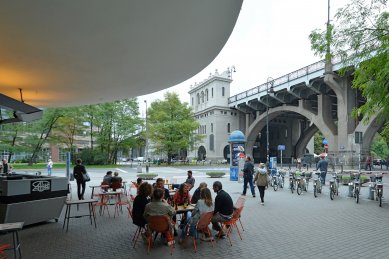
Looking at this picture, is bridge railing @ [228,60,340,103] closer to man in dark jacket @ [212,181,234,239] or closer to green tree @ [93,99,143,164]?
A: green tree @ [93,99,143,164]

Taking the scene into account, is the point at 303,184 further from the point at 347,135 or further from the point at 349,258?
the point at 347,135

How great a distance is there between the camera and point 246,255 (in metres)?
6.18

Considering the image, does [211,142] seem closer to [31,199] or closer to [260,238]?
[31,199]

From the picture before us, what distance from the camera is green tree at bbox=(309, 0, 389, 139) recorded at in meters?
10.1

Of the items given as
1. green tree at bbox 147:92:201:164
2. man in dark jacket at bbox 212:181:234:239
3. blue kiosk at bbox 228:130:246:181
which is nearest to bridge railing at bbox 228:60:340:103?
green tree at bbox 147:92:201:164

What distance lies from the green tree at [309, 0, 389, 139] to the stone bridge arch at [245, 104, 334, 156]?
34300 millimetres

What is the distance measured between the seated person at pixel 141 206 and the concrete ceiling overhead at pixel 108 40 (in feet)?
11.1

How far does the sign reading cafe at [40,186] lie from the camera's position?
819cm

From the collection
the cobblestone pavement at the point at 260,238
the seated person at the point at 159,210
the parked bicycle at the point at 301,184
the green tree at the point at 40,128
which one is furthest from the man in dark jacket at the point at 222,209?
the green tree at the point at 40,128

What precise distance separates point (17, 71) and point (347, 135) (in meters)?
38.6

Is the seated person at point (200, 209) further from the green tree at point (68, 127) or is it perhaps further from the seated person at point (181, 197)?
the green tree at point (68, 127)

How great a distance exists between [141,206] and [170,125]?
41.0 meters

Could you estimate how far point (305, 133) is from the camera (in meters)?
69.1

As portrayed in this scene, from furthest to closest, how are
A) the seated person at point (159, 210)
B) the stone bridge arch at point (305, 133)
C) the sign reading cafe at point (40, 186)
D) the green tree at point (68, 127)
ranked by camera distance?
the stone bridge arch at point (305, 133) → the green tree at point (68, 127) → the sign reading cafe at point (40, 186) → the seated person at point (159, 210)
